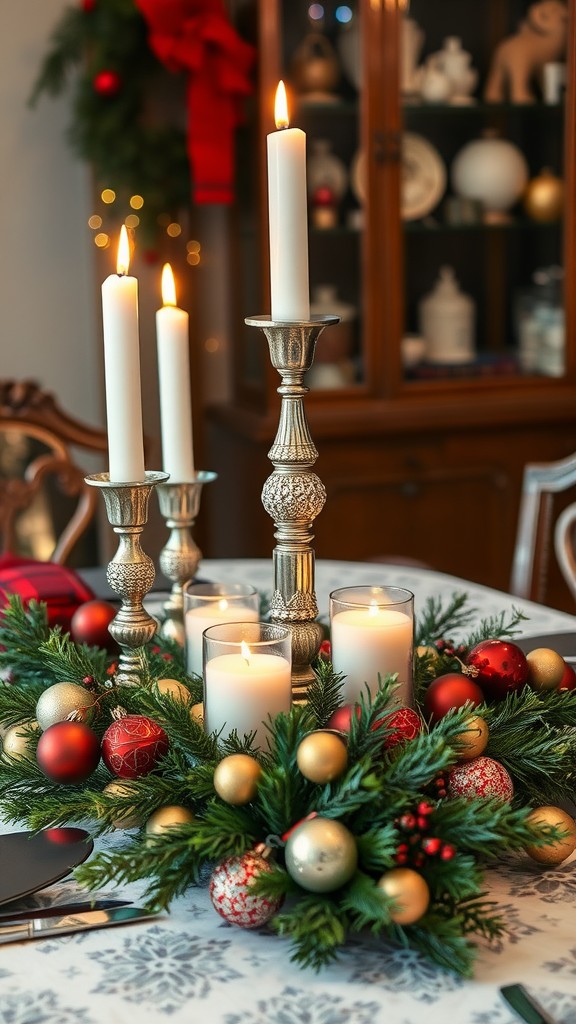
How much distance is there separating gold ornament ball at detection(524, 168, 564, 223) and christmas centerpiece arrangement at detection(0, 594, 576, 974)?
208 centimetres

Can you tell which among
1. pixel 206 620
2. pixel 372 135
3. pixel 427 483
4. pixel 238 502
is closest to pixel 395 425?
pixel 427 483

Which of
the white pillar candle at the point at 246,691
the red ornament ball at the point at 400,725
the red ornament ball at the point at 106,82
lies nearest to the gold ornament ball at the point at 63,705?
the white pillar candle at the point at 246,691

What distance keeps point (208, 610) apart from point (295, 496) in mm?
154

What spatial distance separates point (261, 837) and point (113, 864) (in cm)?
8

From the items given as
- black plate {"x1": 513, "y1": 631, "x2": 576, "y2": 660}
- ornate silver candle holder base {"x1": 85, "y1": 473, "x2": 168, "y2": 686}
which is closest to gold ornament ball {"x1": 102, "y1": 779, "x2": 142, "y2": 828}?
ornate silver candle holder base {"x1": 85, "y1": 473, "x2": 168, "y2": 686}

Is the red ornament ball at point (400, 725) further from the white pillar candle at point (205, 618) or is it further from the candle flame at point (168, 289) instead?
the candle flame at point (168, 289)

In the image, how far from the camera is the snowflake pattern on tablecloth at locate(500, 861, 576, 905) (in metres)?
0.69

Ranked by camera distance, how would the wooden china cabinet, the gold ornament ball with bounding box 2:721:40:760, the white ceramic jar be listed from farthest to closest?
1. the white ceramic jar
2. the wooden china cabinet
3. the gold ornament ball with bounding box 2:721:40:760

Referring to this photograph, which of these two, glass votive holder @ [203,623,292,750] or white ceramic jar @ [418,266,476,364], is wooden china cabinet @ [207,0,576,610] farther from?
glass votive holder @ [203,623,292,750]

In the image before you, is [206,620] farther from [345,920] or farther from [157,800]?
[345,920]

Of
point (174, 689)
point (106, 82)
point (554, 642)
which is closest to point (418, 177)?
point (106, 82)

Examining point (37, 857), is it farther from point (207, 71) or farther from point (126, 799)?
point (207, 71)

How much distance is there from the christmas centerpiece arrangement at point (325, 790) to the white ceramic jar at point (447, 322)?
1.95m

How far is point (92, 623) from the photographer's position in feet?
3.38
